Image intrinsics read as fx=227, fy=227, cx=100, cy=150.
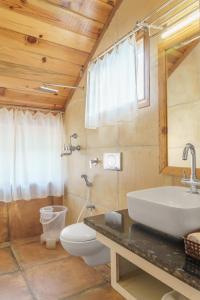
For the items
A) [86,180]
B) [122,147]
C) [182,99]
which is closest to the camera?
[182,99]

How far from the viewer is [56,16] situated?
215cm

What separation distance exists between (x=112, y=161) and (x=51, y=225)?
130 cm

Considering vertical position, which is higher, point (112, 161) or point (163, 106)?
point (163, 106)

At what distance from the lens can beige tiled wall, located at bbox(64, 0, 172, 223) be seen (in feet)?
5.90

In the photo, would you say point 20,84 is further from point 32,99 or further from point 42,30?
point 42,30

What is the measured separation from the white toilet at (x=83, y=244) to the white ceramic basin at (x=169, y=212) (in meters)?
0.79

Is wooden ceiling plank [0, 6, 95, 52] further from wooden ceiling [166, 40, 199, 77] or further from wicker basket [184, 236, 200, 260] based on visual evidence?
wicker basket [184, 236, 200, 260]

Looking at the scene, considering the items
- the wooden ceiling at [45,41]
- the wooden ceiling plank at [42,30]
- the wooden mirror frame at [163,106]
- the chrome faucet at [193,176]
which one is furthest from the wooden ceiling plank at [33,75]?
the chrome faucet at [193,176]

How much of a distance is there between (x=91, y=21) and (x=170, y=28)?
985 mm

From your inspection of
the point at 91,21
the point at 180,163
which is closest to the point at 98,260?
the point at 180,163

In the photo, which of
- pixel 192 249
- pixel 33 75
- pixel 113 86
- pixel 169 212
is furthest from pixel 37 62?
pixel 192 249

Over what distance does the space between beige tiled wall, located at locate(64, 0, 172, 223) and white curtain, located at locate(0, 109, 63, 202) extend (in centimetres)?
32

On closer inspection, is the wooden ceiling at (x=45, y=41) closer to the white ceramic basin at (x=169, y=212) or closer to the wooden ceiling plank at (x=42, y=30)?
the wooden ceiling plank at (x=42, y=30)

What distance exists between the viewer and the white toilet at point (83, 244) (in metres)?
1.85
